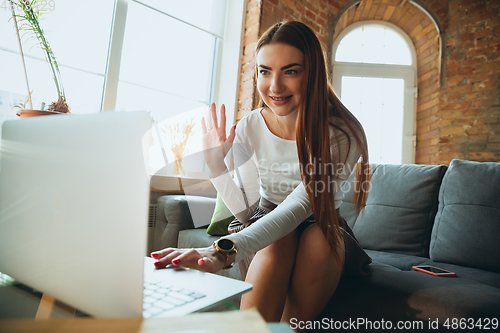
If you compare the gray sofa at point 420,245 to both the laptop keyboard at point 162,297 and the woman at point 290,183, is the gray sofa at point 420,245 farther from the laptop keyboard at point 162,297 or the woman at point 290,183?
the laptop keyboard at point 162,297

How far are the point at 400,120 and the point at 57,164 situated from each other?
4.28 metres

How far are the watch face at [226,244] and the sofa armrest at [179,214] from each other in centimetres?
119

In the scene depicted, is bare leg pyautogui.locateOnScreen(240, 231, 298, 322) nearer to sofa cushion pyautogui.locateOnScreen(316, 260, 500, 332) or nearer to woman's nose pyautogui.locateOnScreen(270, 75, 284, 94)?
sofa cushion pyautogui.locateOnScreen(316, 260, 500, 332)

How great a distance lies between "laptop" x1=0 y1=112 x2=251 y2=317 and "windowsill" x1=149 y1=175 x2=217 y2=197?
6.19ft

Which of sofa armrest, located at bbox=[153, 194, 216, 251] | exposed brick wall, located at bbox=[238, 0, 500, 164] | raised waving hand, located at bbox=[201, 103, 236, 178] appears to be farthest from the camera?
exposed brick wall, located at bbox=[238, 0, 500, 164]

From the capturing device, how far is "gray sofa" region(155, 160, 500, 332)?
846 millimetres

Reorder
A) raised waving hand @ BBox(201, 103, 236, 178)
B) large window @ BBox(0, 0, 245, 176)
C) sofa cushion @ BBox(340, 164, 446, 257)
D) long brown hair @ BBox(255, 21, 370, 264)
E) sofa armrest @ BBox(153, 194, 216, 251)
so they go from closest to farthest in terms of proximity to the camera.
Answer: long brown hair @ BBox(255, 21, 370, 264), raised waving hand @ BBox(201, 103, 236, 178), sofa cushion @ BBox(340, 164, 446, 257), sofa armrest @ BBox(153, 194, 216, 251), large window @ BBox(0, 0, 245, 176)

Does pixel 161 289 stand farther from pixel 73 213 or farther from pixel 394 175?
pixel 394 175

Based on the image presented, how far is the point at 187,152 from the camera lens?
111 inches

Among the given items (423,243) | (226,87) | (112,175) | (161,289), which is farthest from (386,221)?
(226,87)

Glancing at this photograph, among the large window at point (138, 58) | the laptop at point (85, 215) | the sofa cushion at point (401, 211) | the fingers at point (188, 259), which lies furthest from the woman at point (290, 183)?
the large window at point (138, 58)

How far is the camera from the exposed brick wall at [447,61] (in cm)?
342

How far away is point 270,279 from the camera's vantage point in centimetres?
89

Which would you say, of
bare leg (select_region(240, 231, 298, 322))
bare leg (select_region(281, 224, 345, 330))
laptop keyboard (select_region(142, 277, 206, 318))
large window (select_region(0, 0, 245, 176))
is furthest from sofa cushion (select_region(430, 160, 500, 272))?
large window (select_region(0, 0, 245, 176))
